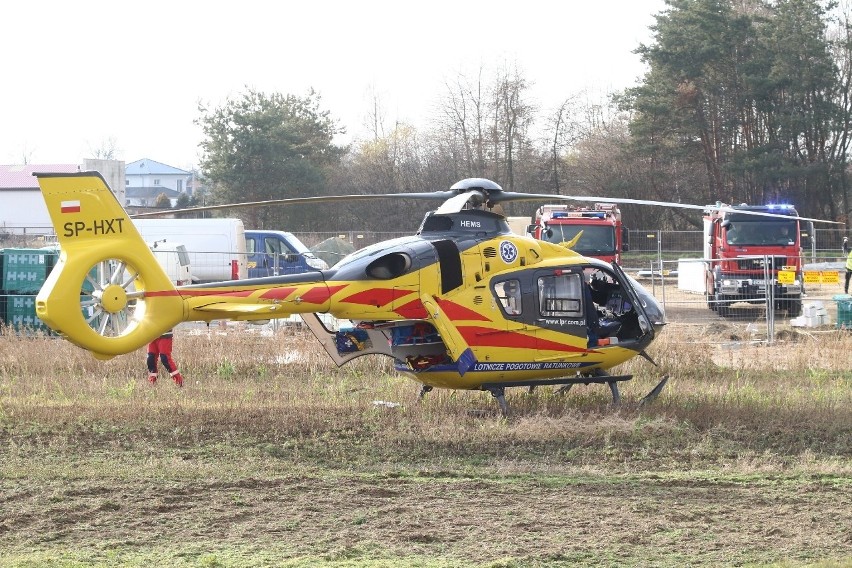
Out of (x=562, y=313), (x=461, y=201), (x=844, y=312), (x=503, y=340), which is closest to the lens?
(x=503, y=340)

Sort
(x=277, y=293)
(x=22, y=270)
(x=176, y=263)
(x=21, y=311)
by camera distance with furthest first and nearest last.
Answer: (x=176, y=263)
(x=22, y=270)
(x=21, y=311)
(x=277, y=293)

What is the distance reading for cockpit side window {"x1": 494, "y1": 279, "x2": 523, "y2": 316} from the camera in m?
13.2

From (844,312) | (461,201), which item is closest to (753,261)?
(844,312)

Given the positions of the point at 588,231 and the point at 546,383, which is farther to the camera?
the point at 588,231

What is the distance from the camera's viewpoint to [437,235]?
1317cm

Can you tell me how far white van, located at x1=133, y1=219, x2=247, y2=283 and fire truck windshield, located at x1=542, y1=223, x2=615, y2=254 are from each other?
883 centimetres

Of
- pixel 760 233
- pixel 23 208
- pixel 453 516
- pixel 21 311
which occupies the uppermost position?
pixel 23 208

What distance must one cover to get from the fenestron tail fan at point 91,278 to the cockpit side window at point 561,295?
4.67m

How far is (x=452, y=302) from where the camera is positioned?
12.8m

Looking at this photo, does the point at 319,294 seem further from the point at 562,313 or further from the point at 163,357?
the point at 163,357

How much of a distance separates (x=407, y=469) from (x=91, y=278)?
3.75m

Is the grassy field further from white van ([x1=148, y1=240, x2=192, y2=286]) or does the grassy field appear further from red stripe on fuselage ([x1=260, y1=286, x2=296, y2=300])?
white van ([x1=148, y1=240, x2=192, y2=286])

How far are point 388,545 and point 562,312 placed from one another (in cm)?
610

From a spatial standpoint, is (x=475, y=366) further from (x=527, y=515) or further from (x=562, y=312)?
(x=527, y=515)
